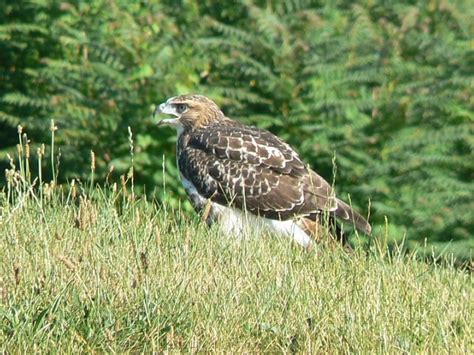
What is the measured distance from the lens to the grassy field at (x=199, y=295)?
593 cm

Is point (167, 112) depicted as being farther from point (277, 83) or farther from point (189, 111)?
point (277, 83)

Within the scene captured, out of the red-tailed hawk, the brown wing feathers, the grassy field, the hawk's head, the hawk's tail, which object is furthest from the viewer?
the hawk's head

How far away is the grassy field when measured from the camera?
19.5 feet

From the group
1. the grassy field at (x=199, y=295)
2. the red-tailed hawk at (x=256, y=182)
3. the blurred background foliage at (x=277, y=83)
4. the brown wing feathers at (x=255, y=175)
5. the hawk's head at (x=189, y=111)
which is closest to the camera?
the grassy field at (x=199, y=295)

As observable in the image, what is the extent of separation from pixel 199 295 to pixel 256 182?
373 centimetres

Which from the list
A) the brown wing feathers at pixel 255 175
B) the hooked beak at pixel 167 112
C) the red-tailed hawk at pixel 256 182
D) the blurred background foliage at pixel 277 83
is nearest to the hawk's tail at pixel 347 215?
the red-tailed hawk at pixel 256 182

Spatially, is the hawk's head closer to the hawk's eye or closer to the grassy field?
the hawk's eye

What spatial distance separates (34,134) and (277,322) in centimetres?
667

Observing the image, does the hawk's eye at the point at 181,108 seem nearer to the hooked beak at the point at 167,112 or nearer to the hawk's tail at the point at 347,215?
the hooked beak at the point at 167,112

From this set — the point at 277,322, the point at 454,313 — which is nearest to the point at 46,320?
the point at 277,322

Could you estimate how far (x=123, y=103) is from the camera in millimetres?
12273

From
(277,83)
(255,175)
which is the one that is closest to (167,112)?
(255,175)

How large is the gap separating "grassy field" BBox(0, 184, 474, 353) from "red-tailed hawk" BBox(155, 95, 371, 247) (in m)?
2.15

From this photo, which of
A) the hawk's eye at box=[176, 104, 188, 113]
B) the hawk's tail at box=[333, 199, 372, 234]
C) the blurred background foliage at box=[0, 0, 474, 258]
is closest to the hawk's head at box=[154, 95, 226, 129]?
the hawk's eye at box=[176, 104, 188, 113]
